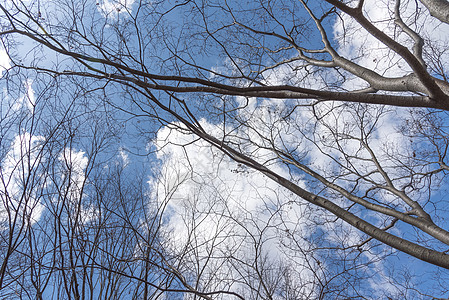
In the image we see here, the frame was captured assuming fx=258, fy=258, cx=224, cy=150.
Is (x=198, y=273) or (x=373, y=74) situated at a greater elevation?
(x=373, y=74)

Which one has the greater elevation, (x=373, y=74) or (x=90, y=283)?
(x=373, y=74)

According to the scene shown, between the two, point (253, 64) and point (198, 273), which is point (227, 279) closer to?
point (198, 273)

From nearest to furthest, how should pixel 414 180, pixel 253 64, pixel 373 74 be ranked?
pixel 373 74
pixel 253 64
pixel 414 180

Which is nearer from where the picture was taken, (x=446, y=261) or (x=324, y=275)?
(x=446, y=261)

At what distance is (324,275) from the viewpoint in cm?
380

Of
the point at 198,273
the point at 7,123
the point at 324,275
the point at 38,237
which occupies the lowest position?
the point at 324,275

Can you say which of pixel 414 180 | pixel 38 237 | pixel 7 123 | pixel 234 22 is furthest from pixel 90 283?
pixel 414 180

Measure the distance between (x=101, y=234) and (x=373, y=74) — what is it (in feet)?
15.8

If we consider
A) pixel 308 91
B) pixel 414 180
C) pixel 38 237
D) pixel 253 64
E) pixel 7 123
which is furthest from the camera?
pixel 414 180

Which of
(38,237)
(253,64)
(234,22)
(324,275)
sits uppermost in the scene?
(234,22)

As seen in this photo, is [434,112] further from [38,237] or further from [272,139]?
[38,237]

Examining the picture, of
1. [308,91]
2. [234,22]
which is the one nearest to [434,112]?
[234,22]

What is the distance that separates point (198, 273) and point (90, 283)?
175 cm

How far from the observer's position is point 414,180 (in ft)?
17.4
